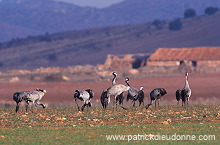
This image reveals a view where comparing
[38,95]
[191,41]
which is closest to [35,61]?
[191,41]

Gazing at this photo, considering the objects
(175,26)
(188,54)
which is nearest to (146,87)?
(188,54)

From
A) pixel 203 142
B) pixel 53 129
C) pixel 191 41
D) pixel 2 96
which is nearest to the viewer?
pixel 203 142

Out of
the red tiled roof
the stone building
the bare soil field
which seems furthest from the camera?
the red tiled roof

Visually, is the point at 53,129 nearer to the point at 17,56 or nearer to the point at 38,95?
the point at 38,95

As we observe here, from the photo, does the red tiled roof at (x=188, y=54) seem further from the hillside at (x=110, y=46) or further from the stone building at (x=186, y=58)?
the hillside at (x=110, y=46)

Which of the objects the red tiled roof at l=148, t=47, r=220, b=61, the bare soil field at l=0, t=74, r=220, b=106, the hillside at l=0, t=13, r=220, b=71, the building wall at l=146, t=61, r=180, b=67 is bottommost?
the bare soil field at l=0, t=74, r=220, b=106

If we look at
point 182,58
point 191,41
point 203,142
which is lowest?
point 203,142

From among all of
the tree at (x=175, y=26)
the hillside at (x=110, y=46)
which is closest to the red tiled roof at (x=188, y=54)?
the hillside at (x=110, y=46)

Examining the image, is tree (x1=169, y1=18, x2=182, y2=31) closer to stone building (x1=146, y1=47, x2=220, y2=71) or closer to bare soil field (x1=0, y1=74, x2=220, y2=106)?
stone building (x1=146, y1=47, x2=220, y2=71)

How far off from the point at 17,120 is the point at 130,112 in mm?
5312

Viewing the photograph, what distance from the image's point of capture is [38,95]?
29.7 metres

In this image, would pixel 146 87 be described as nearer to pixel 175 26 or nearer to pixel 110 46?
pixel 110 46

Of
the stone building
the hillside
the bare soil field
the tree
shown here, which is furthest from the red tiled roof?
the tree

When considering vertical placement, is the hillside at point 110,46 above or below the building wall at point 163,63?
above
